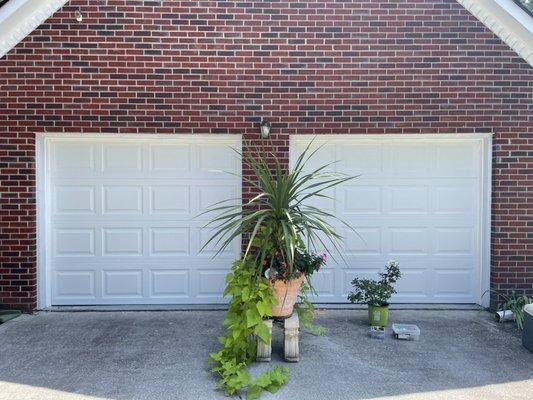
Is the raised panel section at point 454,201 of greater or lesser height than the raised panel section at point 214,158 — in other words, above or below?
below

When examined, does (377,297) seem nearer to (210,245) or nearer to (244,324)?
(244,324)

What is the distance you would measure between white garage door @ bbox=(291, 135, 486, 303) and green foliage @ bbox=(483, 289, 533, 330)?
0.32m

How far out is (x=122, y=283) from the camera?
6.61 meters

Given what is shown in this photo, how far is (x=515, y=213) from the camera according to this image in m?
6.39

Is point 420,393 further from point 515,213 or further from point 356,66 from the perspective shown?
point 356,66

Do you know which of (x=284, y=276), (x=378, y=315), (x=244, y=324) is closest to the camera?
(x=244, y=324)

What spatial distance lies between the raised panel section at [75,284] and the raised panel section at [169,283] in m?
0.80

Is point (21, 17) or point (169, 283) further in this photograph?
point (169, 283)

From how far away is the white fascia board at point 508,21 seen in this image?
5945 mm

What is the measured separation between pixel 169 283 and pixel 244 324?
238 centimetres

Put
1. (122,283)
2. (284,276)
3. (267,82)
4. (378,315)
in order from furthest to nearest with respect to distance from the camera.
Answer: (122,283) < (267,82) < (378,315) < (284,276)

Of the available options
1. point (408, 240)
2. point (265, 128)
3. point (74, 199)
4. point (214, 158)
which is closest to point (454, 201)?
point (408, 240)

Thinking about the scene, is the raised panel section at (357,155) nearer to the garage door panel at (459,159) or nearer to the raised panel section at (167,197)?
the garage door panel at (459,159)

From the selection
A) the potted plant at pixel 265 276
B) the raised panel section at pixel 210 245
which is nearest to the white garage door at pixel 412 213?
the raised panel section at pixel 210 245
